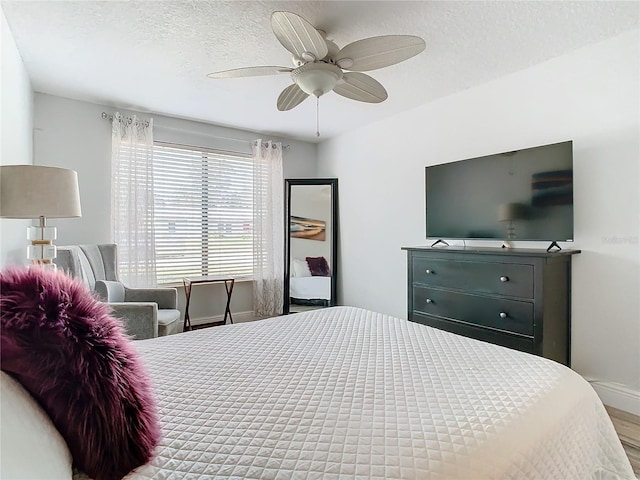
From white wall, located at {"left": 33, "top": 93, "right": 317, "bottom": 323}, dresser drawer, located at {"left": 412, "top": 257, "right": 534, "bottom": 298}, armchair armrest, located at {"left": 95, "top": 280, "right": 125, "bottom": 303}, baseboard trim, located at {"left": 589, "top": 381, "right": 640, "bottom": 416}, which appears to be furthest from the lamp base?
baseboard trim, located at {"left": 589, "top": 381, "right": 640, "bottom": 416}

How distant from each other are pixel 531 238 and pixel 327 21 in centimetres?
207

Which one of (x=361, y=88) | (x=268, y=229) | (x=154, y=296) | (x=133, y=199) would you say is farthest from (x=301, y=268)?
(x=361, y=88)

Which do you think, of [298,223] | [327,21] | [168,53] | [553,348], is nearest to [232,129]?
[298,223]

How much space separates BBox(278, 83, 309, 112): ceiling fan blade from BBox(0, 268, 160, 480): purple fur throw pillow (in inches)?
72.2

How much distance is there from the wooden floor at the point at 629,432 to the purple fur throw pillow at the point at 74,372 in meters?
2.29

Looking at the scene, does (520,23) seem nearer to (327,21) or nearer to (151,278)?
(327,21)

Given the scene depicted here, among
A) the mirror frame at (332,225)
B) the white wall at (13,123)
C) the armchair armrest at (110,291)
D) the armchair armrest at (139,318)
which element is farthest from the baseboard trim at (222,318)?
the white wall at (13,123)

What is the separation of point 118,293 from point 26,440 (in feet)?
8.56

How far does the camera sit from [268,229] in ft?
15.1

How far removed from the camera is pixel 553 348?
234 centimetres

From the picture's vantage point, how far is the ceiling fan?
1.61 meters

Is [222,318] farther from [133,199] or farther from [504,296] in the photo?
[504,296]

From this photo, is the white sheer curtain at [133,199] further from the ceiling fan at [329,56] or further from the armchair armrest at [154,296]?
the ceiling fan at [329,56]

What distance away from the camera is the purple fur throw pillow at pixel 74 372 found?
708mm
